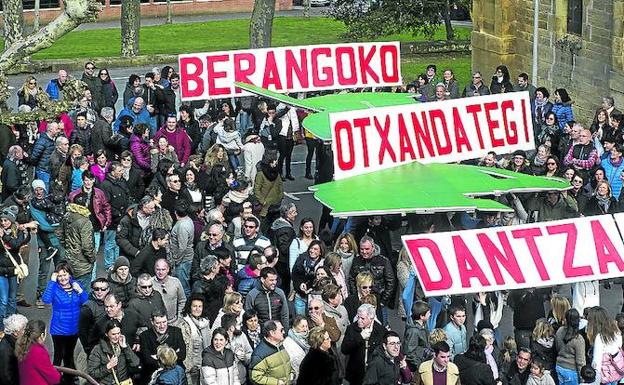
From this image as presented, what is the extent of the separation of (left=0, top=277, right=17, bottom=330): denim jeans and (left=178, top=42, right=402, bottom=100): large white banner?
293 inches

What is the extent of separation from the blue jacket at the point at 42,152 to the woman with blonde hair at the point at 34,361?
26.7ft

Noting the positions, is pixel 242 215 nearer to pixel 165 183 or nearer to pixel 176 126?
pixel 165 183

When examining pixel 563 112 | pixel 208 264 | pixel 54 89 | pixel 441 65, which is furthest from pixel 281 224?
pixel 441 65

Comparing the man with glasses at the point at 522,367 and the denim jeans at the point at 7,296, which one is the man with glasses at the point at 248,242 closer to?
the denim jeans at the point at 7,296

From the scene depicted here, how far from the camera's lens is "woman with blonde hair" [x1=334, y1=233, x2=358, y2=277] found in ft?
50.0

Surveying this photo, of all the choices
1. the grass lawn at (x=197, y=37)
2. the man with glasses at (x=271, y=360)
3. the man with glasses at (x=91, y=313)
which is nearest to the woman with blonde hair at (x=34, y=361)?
the man with glasses at (x=91, y=313)

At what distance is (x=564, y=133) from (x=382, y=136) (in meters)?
4.27

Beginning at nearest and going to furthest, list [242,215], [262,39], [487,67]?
[242,215] < [487,67] < [262,39]

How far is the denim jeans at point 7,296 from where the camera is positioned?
627 inches

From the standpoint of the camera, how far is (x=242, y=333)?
12922 millimetres

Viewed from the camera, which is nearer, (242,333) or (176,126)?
(242,333)

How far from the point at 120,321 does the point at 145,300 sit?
0.45 meters

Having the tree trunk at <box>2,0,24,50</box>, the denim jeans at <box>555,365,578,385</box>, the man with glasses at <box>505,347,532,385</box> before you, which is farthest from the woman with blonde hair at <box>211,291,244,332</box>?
the tree trunk at <box>2,0,24,50</box>

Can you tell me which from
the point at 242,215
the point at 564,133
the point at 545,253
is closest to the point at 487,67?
the point at 564,133
